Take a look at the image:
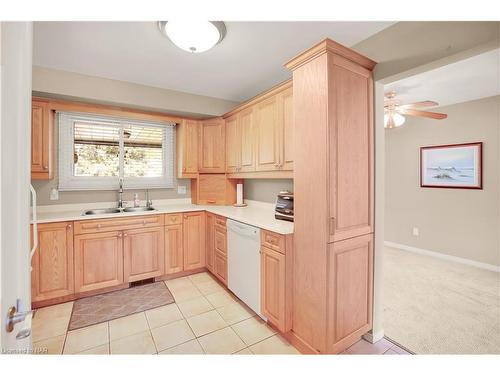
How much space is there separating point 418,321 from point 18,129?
2.99 meters

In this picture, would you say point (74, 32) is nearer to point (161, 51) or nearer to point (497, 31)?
point (161, 51)

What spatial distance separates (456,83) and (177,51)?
3.20 m

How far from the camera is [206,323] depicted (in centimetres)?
212

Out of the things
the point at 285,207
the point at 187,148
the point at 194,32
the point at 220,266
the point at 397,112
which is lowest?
the point at 220,266

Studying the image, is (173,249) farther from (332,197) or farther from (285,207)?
(332,197)

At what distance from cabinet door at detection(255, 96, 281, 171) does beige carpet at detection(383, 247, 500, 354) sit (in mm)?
1863

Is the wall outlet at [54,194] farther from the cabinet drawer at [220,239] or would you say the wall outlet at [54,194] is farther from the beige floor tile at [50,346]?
the cabinet drawer at [220,239]

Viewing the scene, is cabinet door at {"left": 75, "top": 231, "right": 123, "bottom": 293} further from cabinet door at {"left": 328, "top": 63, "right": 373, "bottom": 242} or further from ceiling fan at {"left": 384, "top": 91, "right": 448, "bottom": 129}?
ceiling fan at {"left": 384, "top": 91, "right": 448, "bottom": 129}


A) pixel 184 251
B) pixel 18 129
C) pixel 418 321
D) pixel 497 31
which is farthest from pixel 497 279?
pixel 18 129

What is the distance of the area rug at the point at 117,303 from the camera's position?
2189 mm

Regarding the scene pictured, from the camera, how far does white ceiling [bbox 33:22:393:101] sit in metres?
1.80

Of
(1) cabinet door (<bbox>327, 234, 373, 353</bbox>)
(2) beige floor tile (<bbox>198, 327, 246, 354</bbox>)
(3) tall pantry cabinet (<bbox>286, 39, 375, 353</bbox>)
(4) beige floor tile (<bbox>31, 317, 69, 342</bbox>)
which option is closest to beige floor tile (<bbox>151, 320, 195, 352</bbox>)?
(2) beige floor tile (<bbox>198, 327, 246, 354</bbox>)

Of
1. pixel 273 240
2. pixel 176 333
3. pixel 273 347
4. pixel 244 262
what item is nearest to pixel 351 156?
pixel 273 240
